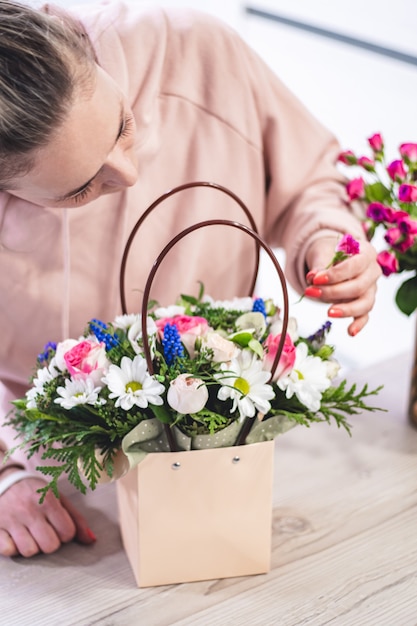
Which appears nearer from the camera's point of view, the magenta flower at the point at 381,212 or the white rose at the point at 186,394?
the white rose at the point at 186,394

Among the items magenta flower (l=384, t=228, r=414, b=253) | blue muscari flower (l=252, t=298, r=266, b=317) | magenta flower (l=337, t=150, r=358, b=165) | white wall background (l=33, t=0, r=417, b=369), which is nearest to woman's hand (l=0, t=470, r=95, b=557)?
blue muscari flower (l=252, t=298, r=266, b=317)

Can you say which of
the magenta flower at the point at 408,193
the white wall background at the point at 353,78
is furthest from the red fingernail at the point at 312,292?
the white wall background at the point at 353,78

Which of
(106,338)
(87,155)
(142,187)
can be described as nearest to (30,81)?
(87,155)

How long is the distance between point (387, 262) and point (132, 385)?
47 cm

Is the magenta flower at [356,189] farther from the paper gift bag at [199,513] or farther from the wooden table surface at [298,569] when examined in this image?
the paper gift bag at [199,513]

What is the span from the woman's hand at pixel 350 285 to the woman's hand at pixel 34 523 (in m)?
0.42

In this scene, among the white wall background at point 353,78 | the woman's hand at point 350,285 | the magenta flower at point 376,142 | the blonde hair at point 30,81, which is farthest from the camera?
the white wall background at point 353,78

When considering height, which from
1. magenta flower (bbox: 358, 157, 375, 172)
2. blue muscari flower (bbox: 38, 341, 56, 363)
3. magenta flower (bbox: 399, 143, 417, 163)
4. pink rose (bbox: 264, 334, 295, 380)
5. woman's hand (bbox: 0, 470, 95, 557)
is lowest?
woman's hand (bbox: 0, 470, 95, 557)

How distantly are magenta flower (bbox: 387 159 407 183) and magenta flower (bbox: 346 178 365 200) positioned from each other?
6cm

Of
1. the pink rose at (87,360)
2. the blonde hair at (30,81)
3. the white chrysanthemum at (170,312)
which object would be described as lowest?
the white chrysanthemum at (170,312)

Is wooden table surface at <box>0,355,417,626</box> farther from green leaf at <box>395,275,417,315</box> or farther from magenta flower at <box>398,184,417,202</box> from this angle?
magenta flower at <box>398,184,417,202</box>

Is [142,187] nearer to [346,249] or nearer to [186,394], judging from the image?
[346,249]

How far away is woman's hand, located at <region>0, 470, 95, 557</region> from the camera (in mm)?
989

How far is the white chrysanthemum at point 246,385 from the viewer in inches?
32.3
